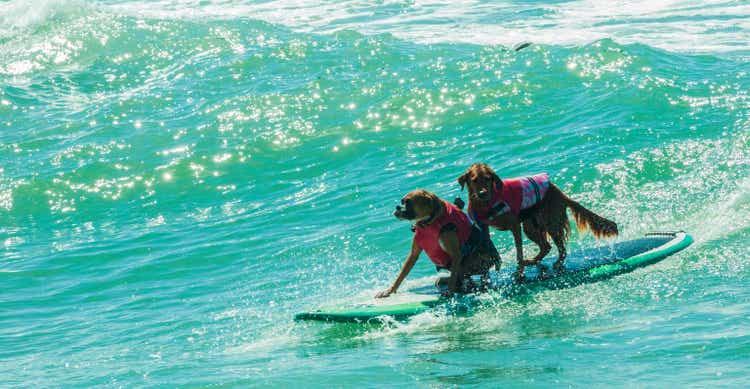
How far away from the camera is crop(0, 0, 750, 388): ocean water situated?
7598 mm

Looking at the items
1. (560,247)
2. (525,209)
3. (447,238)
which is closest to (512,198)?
(525,209)

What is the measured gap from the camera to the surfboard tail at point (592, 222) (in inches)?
375

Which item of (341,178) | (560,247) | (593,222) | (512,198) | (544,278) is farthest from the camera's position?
(341,178)

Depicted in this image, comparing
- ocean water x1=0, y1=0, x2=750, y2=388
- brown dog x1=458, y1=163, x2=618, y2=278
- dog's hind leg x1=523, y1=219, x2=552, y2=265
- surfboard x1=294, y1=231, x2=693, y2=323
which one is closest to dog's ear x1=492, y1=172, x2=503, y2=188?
brown dog x1=458, y1=163, x2=618, y2=278

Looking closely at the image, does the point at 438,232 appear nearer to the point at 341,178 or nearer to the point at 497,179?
the point at 497,179

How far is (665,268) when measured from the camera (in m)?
9.17

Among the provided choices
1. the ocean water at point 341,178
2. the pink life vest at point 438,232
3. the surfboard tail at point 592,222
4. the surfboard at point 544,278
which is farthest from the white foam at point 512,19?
the pink life vest at point 438,232

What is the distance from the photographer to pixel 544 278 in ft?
29.6

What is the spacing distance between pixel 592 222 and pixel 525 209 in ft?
3.19

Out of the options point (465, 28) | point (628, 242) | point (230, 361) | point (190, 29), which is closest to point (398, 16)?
point (465, 28)

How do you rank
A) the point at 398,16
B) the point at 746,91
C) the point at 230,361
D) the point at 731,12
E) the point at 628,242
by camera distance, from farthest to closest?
the point at 398,16 < the point at 731,12 < the point at 746,91 < the point at 628,242 < the point at 230,361

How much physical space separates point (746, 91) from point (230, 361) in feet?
41.8

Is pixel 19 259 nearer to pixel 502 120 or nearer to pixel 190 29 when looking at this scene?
pixel 502 120

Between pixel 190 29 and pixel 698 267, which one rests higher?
pixel 190 29
